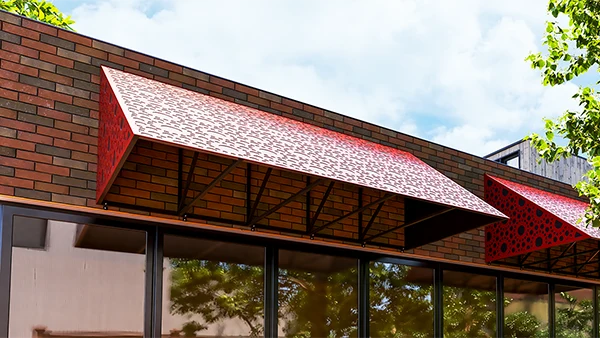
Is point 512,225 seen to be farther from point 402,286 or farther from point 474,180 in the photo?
point 402,286

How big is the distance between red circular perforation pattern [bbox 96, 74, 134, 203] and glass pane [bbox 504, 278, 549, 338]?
6879mm

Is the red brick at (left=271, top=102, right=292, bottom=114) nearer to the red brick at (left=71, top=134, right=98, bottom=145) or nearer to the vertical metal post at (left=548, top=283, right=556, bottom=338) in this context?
the red brick at (left=71, top=134, right=98, bottom=145)

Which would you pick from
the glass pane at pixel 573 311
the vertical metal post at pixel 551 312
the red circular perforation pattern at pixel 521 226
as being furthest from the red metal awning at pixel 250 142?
the glass pane at pixel 573 311

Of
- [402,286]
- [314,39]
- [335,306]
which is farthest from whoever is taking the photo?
[314,39]

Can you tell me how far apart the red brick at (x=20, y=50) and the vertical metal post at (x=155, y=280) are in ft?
6.68

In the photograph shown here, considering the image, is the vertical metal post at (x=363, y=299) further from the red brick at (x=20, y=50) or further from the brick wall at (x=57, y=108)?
the red brick at (x=20, y=50)

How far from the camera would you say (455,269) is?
10.2 m

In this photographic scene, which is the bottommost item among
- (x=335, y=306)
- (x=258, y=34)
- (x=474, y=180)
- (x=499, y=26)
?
(x=335, y=306)

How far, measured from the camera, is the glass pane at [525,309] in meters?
10.9

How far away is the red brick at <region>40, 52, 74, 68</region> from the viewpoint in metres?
6.66

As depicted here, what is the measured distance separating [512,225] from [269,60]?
6763 cm

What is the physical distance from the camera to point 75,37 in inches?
272

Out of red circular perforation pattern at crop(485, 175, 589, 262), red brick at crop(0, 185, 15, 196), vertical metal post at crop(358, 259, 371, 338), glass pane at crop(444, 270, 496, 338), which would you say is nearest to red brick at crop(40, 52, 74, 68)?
red brick at crop(0, 185, 15, 196)

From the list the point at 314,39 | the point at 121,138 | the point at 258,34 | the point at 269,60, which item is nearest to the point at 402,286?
the point at 121,138
